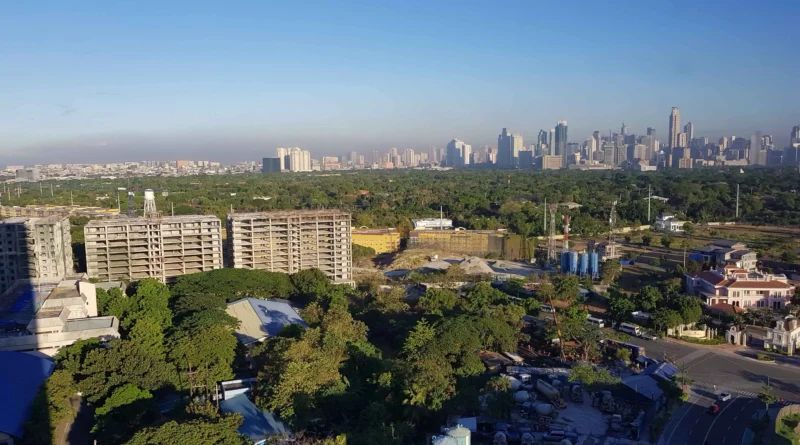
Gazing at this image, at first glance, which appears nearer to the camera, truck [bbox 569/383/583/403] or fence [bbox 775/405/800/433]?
fence [bbox 775/405/800/433]

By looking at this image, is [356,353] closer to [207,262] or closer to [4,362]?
[4,362]

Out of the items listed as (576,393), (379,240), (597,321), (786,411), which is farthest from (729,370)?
(379,240)

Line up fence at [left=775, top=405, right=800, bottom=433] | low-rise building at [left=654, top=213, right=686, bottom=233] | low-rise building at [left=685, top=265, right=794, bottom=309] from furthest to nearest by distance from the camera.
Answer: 1. low-rise building at [left=654, top=213, right=686, bottom=233]
2. low-rise building at [left=685, top=265, right=794, bottom=309]
3. fence at [left=775, top=405, right=800, bottom=433]

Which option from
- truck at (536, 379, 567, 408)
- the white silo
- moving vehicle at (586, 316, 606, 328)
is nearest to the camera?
the white silo

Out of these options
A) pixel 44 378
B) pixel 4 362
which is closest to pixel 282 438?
pixel 44 378

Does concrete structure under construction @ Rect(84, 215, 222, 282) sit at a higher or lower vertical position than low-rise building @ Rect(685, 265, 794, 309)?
higher

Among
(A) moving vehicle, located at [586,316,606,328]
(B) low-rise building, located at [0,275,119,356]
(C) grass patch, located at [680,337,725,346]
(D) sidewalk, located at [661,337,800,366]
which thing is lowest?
(D) sidewalk, located at [661,337,800,366]

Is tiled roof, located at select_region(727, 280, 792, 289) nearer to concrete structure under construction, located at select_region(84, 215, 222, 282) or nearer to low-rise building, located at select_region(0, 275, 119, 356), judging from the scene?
concrete structure under construction, located at select_region(84, 215, 222, 282)

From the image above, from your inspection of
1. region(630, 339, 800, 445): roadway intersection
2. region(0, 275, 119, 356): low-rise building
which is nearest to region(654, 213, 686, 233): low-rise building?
region(630, 339, 800, 445): roadway intersection
